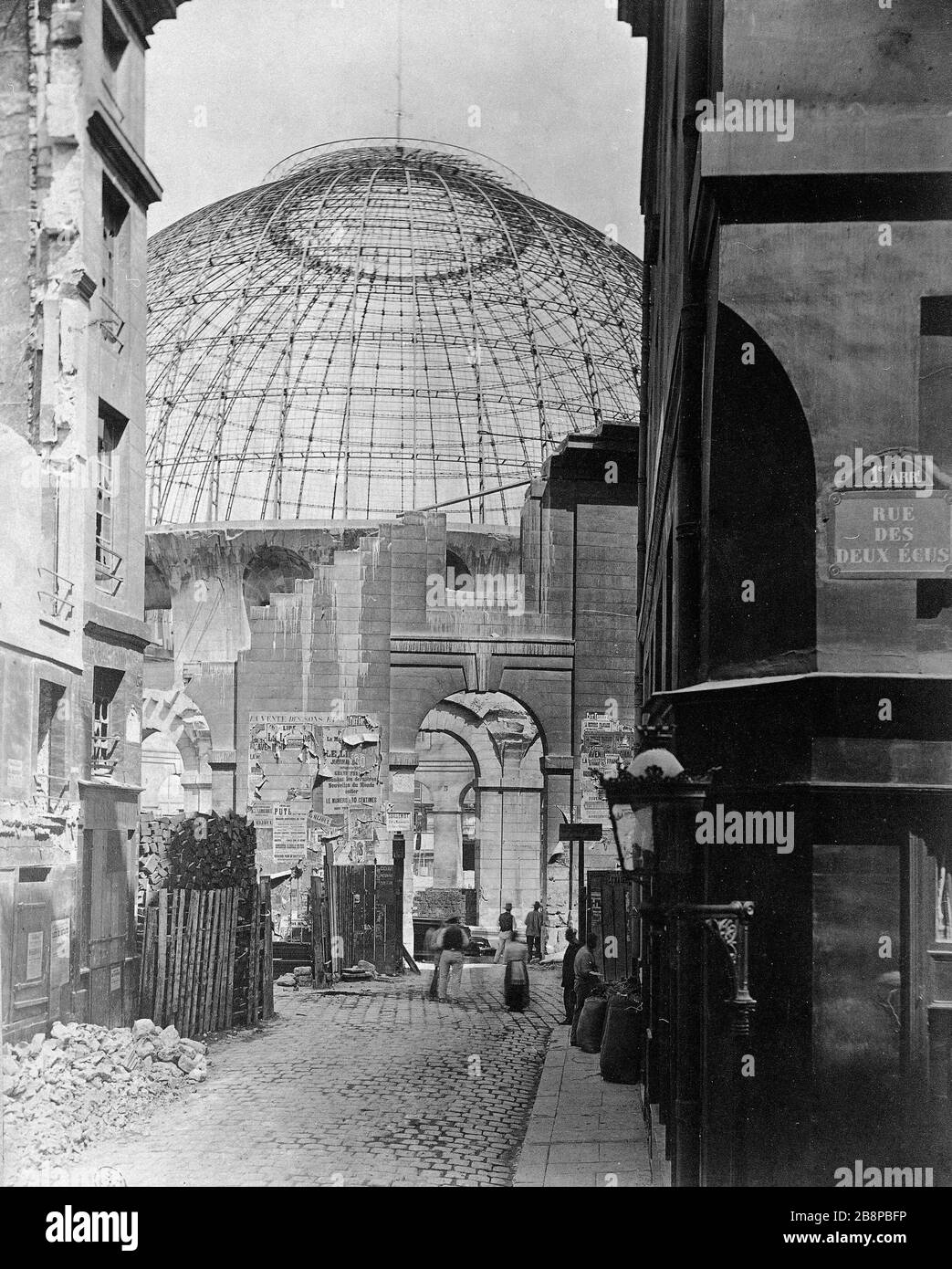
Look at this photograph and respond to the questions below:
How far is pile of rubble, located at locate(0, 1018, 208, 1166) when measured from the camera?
10469mm

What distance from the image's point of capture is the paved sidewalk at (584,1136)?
398 inches

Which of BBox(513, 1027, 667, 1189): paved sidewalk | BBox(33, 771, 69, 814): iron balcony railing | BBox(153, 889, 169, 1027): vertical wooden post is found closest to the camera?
BBox(513, 1027, 667, 1189): paved sidewalk

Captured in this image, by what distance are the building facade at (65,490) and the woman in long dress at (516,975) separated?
6.75 m

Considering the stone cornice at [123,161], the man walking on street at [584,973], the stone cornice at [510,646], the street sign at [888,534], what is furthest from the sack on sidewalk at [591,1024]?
the stone cornice at [510,646]

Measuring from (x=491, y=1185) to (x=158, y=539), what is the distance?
29.1 meters

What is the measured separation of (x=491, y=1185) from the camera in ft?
32.4

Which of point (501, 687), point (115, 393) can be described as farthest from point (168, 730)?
point (115, 393)

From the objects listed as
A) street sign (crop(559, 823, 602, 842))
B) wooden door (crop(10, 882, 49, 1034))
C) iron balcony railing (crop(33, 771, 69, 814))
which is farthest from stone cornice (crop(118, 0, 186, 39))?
street sign (crop(559, 823, 602, 842))

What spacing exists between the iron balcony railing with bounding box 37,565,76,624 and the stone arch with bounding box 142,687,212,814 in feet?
33.4

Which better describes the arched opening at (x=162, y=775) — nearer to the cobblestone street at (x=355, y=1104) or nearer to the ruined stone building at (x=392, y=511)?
the ruined stone building at (x=392, y=511)

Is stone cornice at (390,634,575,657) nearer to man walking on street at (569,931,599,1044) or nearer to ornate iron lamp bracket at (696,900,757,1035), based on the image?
man walking on street at (569,931,599,1044)

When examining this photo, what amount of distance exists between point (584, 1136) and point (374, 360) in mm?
37973

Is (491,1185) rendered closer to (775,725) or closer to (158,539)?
(775,725)

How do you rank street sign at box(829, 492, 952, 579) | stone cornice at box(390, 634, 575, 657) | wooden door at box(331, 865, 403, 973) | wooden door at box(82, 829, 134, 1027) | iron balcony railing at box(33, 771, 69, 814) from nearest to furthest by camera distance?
street sign at box(829, 492, 952, 579) < iron balcony railing at box(33, 771, 69, 814) < wooden door at box(82, 829, 134, 1027) < wooden door at box(331, 865, 403, 973) < stone cornice at box(390, 634, 575, 657)
